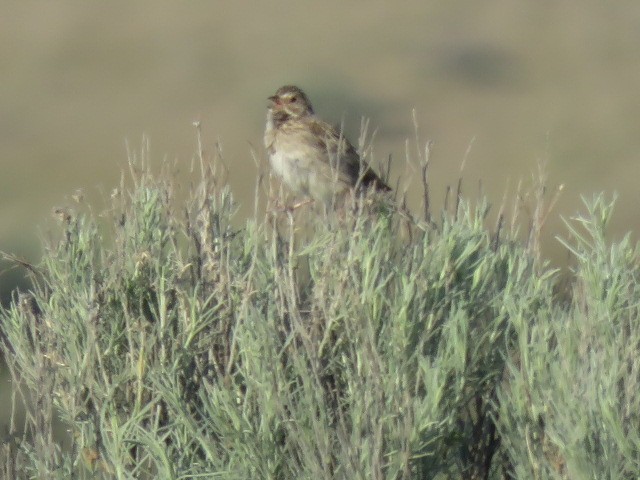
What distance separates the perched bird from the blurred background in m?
12.3

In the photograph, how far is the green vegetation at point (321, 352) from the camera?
165 inches

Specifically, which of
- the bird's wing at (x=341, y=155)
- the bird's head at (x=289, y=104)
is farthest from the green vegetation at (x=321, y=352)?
the bird's head at (x=289, y=104)

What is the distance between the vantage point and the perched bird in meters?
8.18

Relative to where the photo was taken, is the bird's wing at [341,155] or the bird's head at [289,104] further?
A: the bird's head at [289,104]

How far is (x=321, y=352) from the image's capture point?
4.55 metres

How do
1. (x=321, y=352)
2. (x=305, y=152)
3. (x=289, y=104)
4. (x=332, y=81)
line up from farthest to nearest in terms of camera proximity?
(x=332, y=81) < (x=289, y=104) < (x=305, y=152) < (x=321, y=352)

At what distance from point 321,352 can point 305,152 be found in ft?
12.6

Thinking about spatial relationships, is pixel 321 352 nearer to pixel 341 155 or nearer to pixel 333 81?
→ pixel 341 155

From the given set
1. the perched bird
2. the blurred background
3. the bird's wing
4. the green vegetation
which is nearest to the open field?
the blurred background

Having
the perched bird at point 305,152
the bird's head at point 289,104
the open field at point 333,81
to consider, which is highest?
the bird's head at point 289,104

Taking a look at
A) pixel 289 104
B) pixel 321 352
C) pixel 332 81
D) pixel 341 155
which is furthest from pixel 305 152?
pixel 332 81

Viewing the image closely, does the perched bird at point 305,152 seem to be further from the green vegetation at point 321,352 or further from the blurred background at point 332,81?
the blurred background at point 332,81

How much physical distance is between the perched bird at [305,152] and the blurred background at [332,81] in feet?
40.3

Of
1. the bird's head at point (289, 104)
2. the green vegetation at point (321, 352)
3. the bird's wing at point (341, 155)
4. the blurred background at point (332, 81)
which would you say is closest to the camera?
the green vegetation at point (321, 352)
